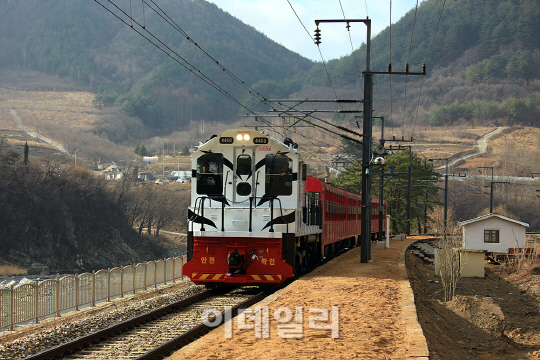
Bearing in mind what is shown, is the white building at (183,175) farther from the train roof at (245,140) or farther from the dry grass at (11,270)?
the train roof at (245,140)

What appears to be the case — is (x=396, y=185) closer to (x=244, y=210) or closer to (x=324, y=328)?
(x=244, y=210)

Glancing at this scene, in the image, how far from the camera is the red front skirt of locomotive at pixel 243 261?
49.3 feet

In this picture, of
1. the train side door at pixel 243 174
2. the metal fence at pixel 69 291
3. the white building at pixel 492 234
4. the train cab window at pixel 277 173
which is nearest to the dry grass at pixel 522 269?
the white building at pixel 492 234

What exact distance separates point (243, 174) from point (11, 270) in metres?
40.7

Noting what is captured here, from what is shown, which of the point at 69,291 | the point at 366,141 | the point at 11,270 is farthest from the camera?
the point at 11,270

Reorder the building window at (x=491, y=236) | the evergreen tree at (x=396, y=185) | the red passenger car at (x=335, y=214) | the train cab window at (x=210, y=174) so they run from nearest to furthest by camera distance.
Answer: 1. the train cab window at (x=210, y=174)
2. the red passenger car at (x=335, y=214)
3. the building window at (x=491, y=236)
4. the evergreen tree at (x=396, y=185)

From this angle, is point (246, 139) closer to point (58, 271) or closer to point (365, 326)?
point (365, 326)

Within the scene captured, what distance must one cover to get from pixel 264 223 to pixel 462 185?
419 ft

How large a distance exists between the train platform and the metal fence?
5621mm

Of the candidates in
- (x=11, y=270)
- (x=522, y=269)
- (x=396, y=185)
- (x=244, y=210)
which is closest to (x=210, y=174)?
(x=244, y=210)

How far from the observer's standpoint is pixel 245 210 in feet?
50.5

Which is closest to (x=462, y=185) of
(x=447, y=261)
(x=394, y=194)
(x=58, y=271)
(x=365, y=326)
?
(x=394, y=194)

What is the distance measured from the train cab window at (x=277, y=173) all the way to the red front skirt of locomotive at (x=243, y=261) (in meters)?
1.70

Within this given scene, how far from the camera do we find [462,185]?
134125 mm
